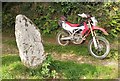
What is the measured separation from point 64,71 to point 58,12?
10.3ft

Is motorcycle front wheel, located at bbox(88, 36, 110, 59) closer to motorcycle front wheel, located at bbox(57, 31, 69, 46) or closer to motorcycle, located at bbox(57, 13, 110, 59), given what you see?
motorcycle, located at bbox(57, 13, 110, 59)

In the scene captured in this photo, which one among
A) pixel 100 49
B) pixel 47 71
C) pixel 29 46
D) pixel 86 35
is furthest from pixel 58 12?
pixel 47 71

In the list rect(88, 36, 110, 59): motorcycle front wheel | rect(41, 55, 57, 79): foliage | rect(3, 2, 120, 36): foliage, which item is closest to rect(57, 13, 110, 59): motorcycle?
rect(88, 36, 110, 59): motorcycle front wheel

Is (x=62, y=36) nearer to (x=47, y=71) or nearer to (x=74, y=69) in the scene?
(x=74, y=69)

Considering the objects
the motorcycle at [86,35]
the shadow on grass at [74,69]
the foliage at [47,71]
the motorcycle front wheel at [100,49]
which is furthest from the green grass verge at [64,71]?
the motorcycle at [86,35]

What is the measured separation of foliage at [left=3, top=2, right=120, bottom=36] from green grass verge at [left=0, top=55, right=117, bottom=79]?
208cm

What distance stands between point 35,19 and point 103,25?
213cm

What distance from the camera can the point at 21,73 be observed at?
279 inches

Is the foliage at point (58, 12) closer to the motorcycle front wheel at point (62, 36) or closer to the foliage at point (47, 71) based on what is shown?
the motorcycle front wheel at point (62, 36)

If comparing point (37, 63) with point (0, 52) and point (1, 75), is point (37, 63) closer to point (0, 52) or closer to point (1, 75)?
point (1, 75)

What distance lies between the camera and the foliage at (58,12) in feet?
30.6

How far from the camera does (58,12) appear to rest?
9.86 metres

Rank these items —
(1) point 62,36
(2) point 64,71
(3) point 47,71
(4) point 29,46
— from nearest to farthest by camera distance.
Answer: (3) point 47,71 < (4) point 29,46 < (2) point 64,71 < (1) point 62,36

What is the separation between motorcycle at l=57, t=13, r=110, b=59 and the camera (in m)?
7.90
